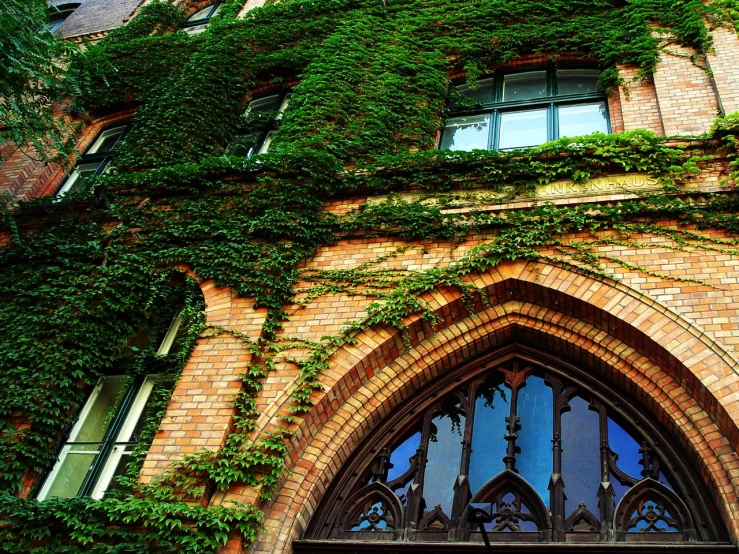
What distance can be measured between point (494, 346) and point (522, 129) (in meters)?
3.82

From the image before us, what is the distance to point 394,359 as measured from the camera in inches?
264

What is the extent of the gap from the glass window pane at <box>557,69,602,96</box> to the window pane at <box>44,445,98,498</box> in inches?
304

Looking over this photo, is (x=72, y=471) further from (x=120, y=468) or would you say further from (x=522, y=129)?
(x=522, y=129)

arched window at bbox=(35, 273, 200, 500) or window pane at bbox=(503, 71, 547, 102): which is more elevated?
window pane at bbox=(503, 71, 547, 102)

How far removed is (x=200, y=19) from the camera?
15.1 m

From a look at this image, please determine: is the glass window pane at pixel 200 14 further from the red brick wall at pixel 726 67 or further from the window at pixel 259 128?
the red brick wall at pixel 726 67

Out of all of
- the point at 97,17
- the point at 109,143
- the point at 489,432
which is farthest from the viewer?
the point at 97,17

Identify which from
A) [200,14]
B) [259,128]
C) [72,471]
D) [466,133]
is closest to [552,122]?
[466,133]

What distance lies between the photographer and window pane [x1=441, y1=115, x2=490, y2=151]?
9363 mm

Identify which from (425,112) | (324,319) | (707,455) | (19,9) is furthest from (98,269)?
(707,455)

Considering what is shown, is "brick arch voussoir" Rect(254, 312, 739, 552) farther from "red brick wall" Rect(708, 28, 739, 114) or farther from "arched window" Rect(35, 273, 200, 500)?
"red brick wall" Rect(708, 28, 739, 114)

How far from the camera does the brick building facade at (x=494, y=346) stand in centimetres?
561

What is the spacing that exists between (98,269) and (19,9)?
3.50m

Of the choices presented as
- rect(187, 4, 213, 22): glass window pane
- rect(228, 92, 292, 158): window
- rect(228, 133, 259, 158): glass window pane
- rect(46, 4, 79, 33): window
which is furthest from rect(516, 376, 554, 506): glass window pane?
rect(46, 4, 79, 33): window
